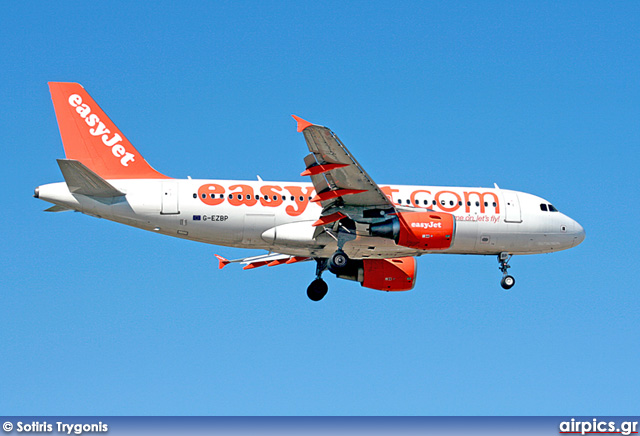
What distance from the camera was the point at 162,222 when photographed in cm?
2966

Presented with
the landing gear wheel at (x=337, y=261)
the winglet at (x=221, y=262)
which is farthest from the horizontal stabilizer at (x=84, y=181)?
the landing gear wheel at (x=337, y=261)

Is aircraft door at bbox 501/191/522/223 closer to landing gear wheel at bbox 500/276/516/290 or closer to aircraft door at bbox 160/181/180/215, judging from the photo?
landing gear wheel at bbox 500/276/516/290

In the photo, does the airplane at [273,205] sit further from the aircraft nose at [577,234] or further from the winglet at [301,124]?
the aircraft nose at [577,234]

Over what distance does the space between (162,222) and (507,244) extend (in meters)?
14.2

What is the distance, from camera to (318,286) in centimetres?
Result: 3438

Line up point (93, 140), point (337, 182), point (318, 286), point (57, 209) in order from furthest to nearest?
point (318, 286) → point (93, 140) → point (57, 209) → point (337, 182)

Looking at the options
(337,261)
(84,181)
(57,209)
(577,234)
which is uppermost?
(577,234)

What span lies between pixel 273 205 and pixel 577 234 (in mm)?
13720

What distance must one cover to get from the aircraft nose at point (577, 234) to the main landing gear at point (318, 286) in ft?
35.9

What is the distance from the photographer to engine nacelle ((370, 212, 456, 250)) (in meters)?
29.6

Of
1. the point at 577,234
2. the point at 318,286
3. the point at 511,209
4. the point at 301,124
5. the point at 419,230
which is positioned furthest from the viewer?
the point at 318,286

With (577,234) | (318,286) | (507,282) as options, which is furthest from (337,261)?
(577,234)

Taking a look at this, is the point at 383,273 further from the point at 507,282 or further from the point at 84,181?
the point at 84,181

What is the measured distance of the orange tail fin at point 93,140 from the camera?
30.6 meters
